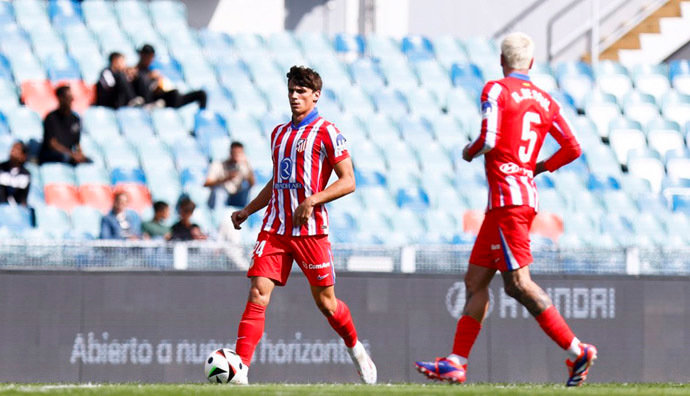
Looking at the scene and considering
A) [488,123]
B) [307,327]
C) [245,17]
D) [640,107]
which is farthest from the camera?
[245,17]

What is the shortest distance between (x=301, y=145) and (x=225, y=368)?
53.4 inches

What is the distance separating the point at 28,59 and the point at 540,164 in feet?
29.0

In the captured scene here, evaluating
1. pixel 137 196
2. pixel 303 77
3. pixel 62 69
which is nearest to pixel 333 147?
pixel 303 77

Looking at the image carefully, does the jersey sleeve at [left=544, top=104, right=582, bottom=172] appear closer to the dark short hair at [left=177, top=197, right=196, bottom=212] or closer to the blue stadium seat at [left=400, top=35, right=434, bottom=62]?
the dark short hair at [left=177, top=197, right=196, bottom=212]

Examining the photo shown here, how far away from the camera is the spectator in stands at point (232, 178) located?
1260cm

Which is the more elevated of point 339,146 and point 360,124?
point 360,124

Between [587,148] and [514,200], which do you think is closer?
[514,200]

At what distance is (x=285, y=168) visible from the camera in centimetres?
727

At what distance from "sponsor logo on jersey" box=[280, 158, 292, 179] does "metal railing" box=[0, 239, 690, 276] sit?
10.2 ft

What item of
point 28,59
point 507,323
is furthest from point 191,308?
point 28,59

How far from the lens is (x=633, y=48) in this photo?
64.0ft

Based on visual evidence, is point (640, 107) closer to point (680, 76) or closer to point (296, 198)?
point (680, 76)

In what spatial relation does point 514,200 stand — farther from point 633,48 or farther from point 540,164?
point 633,48

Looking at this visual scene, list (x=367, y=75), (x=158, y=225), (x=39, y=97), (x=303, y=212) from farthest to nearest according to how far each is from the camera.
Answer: (x=367, y=75) → (x=39, y=97) → (x=158, y=225) → (x=303, y=212)
